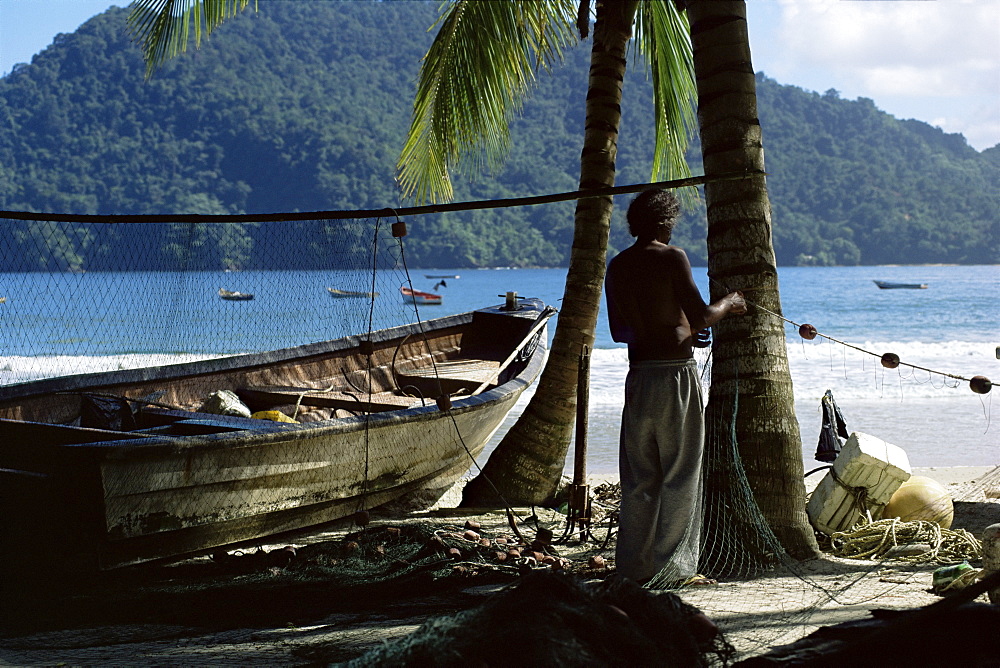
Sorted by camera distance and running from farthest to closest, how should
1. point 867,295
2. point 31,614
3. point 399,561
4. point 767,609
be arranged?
point 867,295 < point 399,561 < point 31,614 < point 767,609

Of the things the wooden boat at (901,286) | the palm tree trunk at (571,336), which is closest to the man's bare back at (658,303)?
Answer: the palm tree trunk at (571,336)

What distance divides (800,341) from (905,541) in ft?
91.2

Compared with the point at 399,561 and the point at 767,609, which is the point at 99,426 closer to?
the point at 399,561

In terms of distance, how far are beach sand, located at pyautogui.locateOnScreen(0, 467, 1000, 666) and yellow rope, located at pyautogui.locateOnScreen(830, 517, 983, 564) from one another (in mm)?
204

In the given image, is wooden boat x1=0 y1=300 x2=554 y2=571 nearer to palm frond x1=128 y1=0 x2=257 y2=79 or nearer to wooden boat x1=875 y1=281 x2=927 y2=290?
palm frond x1=128 y1=0 x2=257 y2=79

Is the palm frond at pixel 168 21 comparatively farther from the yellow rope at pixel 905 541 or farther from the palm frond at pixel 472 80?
the yellow rope at pixel 905 541

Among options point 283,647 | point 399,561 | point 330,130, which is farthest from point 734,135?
point 330,130

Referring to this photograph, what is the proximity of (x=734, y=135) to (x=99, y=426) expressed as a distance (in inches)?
169

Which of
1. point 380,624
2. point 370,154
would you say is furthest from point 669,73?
point 370,154

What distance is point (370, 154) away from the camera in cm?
6719

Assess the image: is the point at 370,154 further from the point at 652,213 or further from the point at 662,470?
the point at 662,470

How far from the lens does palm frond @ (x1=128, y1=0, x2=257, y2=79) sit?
23.9 feet

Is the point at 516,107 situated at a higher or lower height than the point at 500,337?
higher

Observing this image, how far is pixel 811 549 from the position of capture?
4.66 m
